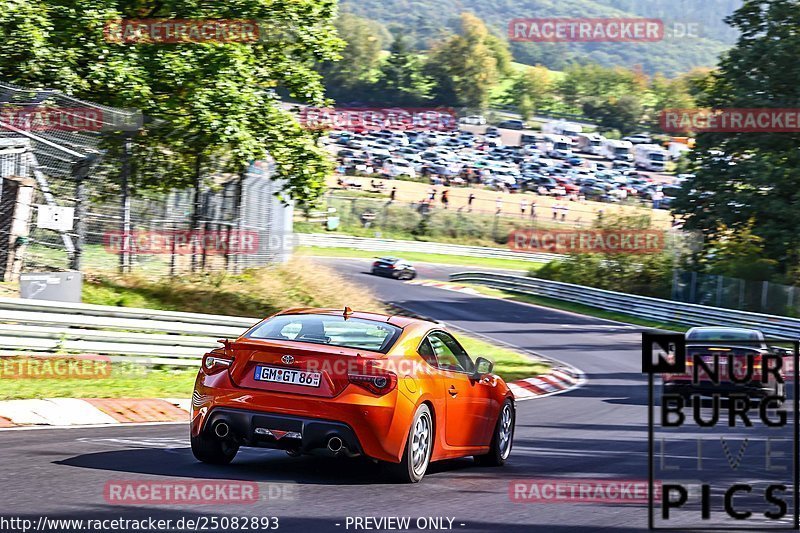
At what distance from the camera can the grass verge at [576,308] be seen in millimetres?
38938

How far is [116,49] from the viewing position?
20.9m

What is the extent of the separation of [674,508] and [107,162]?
49.0ft

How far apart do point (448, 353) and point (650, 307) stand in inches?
1238

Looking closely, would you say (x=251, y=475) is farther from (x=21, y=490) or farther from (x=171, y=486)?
(x=21, y=490)

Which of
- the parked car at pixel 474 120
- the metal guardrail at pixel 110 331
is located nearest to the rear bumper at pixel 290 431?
the metal guardrail at pixel 110 331

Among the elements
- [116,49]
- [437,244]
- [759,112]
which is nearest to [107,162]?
[116,49]

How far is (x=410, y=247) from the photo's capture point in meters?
65.2

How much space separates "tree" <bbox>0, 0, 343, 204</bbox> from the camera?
20406 millimetres

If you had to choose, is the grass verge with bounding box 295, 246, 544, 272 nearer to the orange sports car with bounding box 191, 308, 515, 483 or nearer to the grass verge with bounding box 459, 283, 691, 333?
the grass verge with bounding box 459, 283, 691, 333

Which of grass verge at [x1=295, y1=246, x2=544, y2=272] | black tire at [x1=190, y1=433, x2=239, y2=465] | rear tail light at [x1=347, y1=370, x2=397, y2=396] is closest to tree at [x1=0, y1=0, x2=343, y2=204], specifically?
black tire at [x1=190, y1=433, x2=239, y2=465]

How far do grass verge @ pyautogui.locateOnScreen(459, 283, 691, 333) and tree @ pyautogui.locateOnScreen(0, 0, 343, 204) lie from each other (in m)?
18.6

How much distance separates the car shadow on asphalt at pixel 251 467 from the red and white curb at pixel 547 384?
375 inches

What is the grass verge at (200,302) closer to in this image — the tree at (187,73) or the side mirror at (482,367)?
the tree at (187,73)

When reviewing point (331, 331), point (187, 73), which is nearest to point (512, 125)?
point (187, 73)
